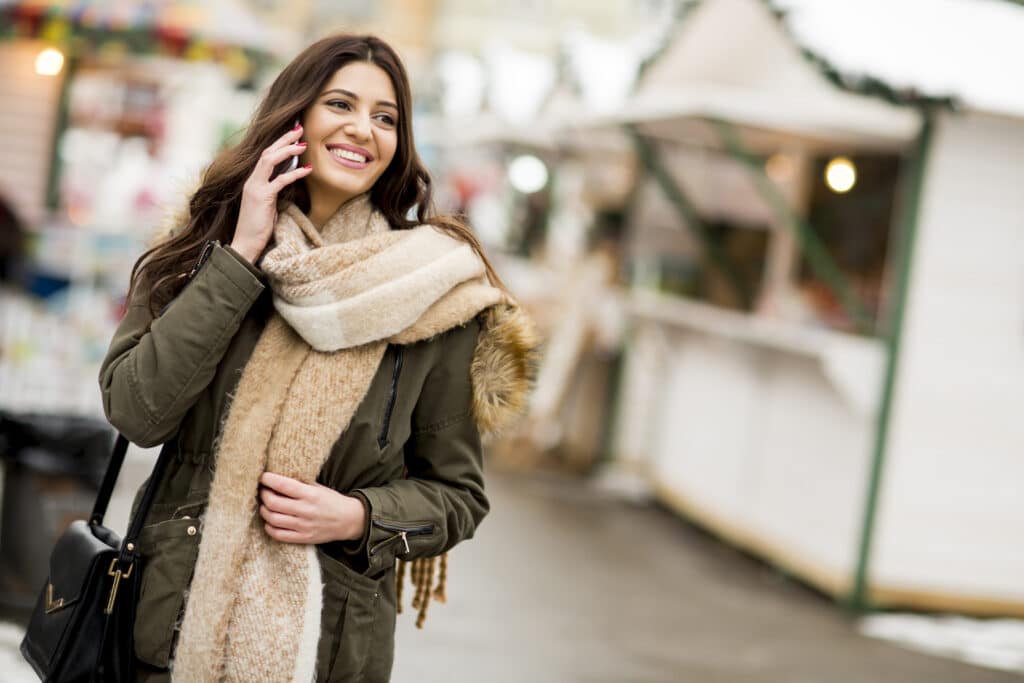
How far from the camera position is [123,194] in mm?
10625

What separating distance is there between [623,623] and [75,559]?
434 centimetres

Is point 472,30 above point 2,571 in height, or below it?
above

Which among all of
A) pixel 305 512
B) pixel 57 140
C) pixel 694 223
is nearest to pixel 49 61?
pixel 57 140

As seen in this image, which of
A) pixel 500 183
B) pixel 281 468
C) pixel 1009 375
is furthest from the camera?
pixel 500 183

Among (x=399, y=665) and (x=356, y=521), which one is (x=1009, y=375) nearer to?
(x=399, y=665)

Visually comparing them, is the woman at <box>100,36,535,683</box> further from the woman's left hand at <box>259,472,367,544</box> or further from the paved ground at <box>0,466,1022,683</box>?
the paved ground at <box>0,466,1022,683</box>

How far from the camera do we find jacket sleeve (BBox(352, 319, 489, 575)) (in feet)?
7.77

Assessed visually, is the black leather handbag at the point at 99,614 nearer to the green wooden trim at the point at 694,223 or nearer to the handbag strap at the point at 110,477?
the handbag strap at the point at 110,477

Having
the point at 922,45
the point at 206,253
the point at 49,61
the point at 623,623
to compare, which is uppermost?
the point at 922,45

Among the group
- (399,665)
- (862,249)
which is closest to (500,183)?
(862,249)

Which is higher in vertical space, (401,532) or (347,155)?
(347,155)

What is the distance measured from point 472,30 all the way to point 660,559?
34.3 meters

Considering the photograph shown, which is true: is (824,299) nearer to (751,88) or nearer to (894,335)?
(894,335)

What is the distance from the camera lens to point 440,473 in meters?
2.49
